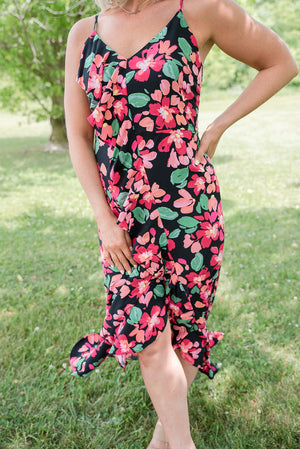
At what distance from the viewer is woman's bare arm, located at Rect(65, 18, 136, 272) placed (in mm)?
1832

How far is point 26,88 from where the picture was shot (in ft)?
40.2

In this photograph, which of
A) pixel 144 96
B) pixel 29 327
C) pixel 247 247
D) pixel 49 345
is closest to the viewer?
pixel 144 96

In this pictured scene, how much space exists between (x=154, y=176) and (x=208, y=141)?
305 mm

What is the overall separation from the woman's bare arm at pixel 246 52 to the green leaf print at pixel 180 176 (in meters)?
0.09

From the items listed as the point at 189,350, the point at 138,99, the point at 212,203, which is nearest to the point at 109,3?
the point at 138,99

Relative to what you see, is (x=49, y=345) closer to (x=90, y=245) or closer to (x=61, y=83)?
(x=90, y=245)

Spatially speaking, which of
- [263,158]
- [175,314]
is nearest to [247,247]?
[175,314]

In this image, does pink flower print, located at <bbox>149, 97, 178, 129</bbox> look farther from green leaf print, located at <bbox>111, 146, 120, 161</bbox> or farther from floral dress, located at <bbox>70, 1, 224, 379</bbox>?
green leaf print, located at <bbox>111, 146, 120, 161</bbox>

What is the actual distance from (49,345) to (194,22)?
2283 millimetres

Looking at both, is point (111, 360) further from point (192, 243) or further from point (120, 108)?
point (120, 108)

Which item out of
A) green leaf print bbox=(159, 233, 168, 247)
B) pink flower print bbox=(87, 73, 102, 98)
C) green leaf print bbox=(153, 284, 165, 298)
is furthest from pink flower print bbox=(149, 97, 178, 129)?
green leaf print bbox=(153, 284, 165, 298)

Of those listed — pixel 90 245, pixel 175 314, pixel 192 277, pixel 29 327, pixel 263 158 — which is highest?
pixel 192 277

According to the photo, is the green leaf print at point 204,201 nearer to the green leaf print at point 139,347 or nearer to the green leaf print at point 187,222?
the green leaf print at point 187,222

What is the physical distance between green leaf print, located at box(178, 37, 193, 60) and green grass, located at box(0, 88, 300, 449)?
182 cm
